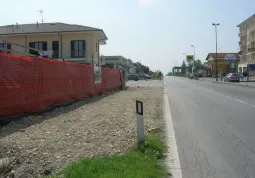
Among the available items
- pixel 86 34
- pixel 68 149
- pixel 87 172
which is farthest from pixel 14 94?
pixel 86 34

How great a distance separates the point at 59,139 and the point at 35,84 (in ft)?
14.5

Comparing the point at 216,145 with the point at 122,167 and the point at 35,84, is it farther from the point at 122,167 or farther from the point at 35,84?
the point at 35,84

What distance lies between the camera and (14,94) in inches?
392

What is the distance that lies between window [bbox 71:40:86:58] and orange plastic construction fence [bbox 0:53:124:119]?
3173cm

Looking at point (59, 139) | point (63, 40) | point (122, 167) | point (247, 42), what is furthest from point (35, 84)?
point (247, 42)

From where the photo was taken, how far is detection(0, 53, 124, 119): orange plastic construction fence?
9680mm

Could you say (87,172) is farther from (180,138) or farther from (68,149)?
(180,138)

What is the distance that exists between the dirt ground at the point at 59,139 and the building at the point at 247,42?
8476 centimetres

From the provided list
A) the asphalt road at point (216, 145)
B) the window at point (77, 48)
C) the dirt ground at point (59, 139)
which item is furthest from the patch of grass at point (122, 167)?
the window at point (77, 48)

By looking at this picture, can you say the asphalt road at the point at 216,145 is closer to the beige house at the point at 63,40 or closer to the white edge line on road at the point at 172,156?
the white edge line on road at the point at 172,156

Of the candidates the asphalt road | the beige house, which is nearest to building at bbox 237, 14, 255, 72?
the beige house

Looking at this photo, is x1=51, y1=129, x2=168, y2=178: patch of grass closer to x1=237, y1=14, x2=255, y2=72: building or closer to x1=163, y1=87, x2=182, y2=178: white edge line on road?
x1=163, y1=87, x2=182, y2=178: white edge line on road

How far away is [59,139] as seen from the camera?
744 centimetres

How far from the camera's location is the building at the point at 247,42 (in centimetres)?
9025
